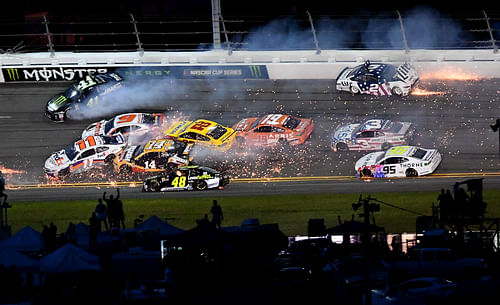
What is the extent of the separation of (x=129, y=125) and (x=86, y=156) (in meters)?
1.69

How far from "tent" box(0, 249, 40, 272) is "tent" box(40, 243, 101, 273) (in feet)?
1.52

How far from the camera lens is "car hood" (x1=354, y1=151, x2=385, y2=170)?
31.8 meters

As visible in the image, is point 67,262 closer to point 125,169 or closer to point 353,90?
point 125,169

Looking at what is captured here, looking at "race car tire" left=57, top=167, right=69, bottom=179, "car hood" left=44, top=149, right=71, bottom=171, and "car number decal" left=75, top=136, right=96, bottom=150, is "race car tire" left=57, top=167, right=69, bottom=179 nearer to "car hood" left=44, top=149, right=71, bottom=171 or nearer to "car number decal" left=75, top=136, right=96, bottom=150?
"car hood" left=44, top=149, right=71, bottom=171

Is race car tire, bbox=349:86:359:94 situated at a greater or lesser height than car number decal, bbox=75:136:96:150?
greater

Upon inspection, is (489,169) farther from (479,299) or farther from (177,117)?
(479,299)

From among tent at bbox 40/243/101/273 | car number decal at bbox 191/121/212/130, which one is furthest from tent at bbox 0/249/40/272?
car number decal at bbox 191/121/212/130

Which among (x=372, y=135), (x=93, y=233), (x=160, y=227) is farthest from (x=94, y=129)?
(x=93, y=233)

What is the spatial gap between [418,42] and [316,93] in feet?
13.6

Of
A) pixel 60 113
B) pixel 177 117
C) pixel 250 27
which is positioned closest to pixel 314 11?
pixel 250 27

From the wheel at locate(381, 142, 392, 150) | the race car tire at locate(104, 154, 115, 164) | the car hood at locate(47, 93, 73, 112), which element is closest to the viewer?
the wheel at locate(381, 142, 392, 150)

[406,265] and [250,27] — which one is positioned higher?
[250,27]

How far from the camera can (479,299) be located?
665 inches

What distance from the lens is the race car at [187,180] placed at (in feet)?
Result: 102
